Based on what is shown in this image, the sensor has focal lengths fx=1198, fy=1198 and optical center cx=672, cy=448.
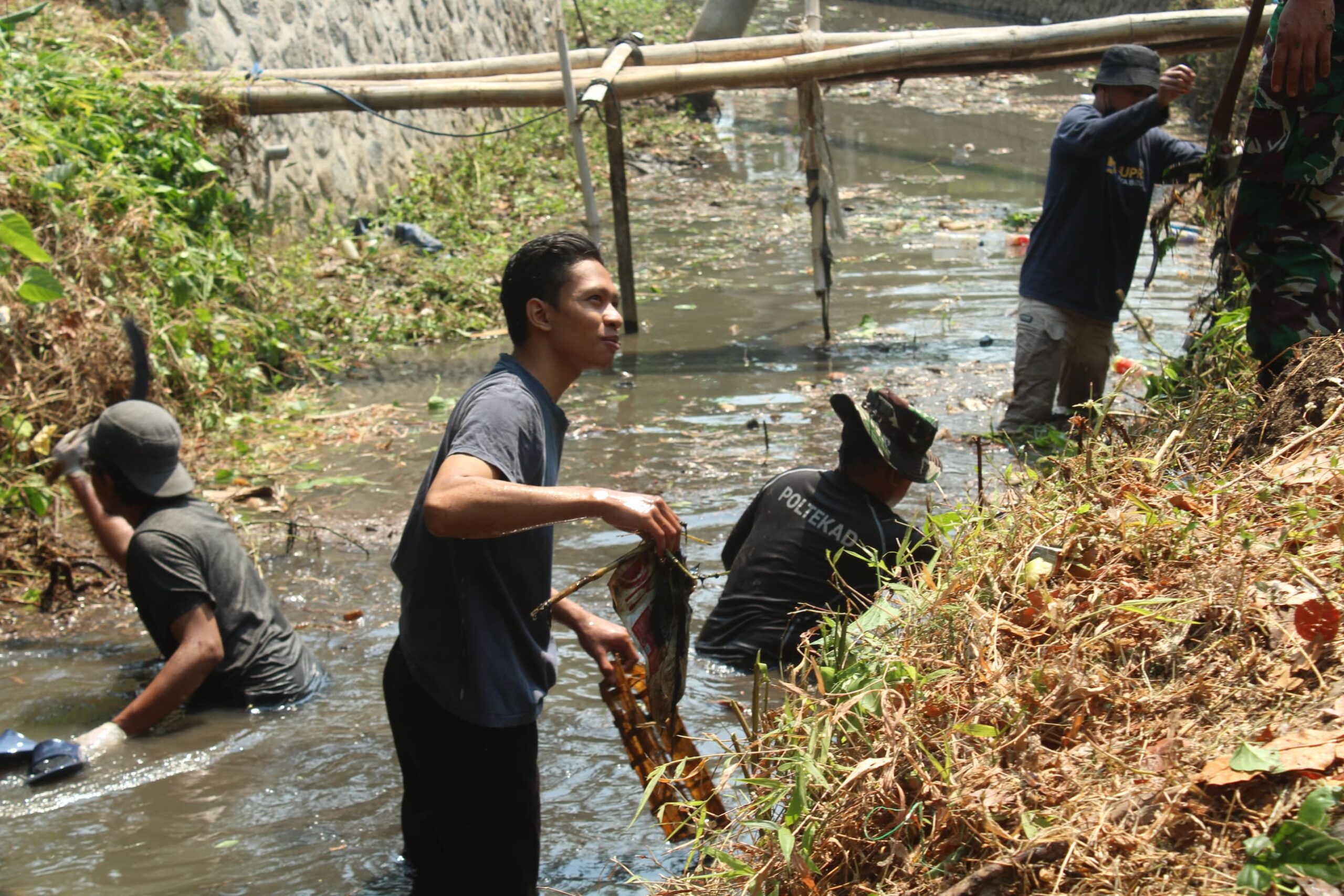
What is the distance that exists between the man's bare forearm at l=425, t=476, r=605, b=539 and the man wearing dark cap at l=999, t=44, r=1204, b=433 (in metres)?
4.25

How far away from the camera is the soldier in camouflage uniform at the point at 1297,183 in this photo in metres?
3.26

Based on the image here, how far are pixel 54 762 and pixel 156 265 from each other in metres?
3.79

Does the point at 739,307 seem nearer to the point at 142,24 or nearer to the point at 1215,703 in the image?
the point at 142,24

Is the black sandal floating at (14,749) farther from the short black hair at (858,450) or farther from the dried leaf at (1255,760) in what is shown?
the dried leaf at (1255,760)

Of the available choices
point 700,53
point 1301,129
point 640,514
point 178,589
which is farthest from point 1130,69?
point 178,589

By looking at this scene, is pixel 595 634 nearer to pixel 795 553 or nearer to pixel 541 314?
pixel 541 314

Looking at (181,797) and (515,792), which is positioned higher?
(515,792)

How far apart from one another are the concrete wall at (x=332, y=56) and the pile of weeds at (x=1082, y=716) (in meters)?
7.89

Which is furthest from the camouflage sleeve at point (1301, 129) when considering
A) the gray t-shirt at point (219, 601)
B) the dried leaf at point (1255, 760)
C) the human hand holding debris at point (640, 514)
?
the gray t-shirt at point (219, 601)

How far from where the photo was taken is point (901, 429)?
152 inches

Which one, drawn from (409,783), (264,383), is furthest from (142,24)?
(409,783)

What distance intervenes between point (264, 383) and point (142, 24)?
300cm

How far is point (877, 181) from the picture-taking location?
14.1 m

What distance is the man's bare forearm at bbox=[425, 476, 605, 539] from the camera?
248 centimetres
